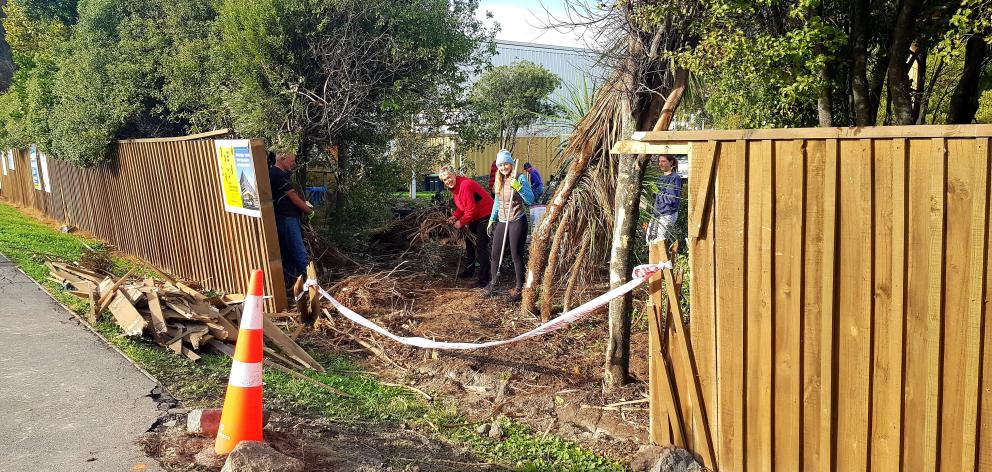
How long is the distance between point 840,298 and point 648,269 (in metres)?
1.25

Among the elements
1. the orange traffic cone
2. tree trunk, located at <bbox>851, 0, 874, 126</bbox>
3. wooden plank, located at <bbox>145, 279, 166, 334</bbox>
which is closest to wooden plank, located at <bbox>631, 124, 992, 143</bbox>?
the orange traffic cone

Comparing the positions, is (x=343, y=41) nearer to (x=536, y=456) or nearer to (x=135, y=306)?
(x=135, y=306)

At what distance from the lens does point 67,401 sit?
539 centimetres

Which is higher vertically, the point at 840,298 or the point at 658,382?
the point at 840,298

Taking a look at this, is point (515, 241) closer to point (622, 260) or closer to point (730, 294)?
point (622, 260)

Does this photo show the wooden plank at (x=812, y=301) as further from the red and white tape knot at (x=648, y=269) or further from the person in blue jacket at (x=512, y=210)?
the person in blue jacket at (x=512, y=210)

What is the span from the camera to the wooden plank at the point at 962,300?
3584 mm

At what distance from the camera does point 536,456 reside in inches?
204

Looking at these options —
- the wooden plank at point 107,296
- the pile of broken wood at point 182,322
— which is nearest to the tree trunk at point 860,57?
the pile of broken wood at point 182,322

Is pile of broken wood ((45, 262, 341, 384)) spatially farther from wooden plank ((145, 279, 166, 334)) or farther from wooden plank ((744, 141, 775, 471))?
wooden plank ((744, 141, 775, 471))

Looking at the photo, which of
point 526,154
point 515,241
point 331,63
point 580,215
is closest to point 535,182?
point 515,241

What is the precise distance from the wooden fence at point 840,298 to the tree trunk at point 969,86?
4.26 meters

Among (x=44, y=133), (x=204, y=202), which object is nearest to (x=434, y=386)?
(x=204, y=202)

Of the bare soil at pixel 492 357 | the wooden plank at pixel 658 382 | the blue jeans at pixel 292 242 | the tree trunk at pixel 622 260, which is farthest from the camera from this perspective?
the blue jeans at pixel 292 242
